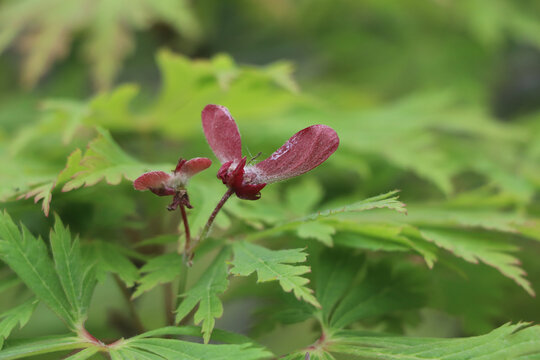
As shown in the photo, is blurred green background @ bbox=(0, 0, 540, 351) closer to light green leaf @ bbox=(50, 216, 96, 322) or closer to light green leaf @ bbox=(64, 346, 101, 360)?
light green leaf @ bbox=(50, 216, 96, 322)

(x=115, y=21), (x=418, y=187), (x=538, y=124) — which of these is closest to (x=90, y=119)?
(x=115, y=21)

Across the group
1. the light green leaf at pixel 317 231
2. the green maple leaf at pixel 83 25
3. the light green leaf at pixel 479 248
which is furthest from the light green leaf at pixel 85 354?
the green maple leaf at pixel 83 25

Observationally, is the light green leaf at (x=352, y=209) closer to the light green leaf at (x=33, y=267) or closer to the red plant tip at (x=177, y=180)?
the red plant tip at (x=177, y=180)

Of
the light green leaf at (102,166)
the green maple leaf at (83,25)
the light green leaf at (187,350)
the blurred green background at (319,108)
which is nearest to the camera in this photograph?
the light green leaf at (187,350)

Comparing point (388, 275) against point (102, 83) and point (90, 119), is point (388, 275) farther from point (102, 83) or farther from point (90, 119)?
point (102, 83)

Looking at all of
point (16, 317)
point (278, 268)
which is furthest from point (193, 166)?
point (16, 317)

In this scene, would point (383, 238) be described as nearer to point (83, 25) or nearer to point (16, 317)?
point (16, 317)
